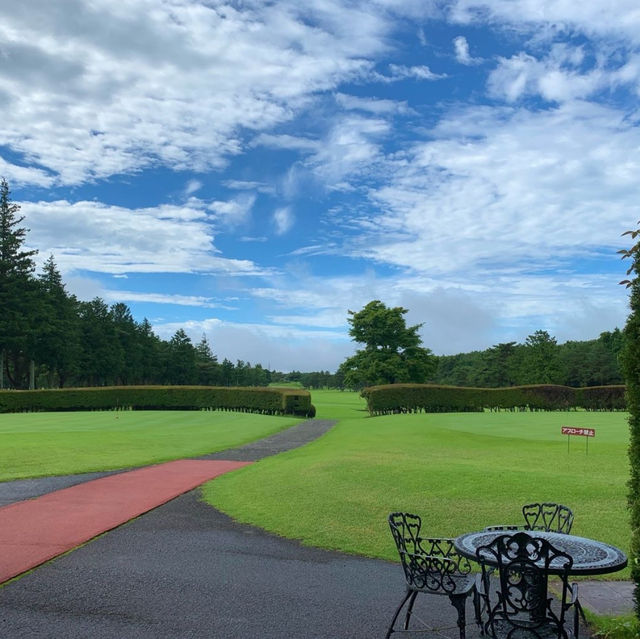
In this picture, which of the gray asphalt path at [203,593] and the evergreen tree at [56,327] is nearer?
the gray asphalt path at [203,593]

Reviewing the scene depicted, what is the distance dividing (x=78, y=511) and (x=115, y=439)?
540 inches

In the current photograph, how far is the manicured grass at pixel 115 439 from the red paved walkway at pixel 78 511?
2520 mm

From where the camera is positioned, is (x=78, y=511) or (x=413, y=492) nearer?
(x=78, y=511)

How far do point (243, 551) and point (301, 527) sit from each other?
1.41 m

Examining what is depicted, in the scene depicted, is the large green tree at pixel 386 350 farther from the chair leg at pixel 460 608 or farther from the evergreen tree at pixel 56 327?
the chair leg at pixel 460 608

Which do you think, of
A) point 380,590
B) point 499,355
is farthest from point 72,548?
point 499,355

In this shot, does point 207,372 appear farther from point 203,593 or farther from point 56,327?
point 203,593

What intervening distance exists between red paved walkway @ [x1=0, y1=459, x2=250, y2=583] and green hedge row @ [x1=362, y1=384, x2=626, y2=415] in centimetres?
2685

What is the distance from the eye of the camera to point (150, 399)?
1754 inches

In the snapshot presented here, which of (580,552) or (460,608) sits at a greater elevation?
(580,552)

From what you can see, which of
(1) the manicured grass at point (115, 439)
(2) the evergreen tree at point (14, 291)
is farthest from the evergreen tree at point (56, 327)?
(1) the manicured grass at point (115, 439)

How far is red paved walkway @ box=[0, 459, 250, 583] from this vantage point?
737 cm

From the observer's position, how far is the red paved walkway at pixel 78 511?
737 centimetres

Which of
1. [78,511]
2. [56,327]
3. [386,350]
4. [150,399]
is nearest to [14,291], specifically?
[56,327]
